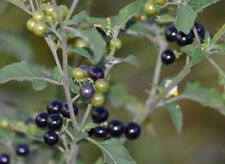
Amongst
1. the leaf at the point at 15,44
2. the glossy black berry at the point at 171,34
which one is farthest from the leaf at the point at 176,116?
the leaf at the point at 15,44

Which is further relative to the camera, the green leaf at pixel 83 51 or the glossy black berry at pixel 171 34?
the glossy black berry at pixel 171 34

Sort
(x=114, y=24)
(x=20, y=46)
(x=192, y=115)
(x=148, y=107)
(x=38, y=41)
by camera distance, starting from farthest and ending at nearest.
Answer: (x=192, y=115) → (x=38, y=41) → (x=20, y=46) → (x=148, y=107) → (x=114, y=24)

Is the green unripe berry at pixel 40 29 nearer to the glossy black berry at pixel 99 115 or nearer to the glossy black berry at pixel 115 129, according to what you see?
the glossy black berry at pixel 99 115

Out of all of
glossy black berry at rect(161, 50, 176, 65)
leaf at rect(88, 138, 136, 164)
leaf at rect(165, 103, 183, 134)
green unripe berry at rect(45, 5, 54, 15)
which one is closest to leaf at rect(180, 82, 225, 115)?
leaf at rect(165, 103, 183, 134)

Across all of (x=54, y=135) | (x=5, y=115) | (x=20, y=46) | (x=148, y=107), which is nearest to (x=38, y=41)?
(x=20, y=46)

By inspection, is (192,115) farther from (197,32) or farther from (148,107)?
(197,32)

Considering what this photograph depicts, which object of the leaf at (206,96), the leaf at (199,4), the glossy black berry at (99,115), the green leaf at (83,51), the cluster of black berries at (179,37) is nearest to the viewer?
the green leaf at (83,51)

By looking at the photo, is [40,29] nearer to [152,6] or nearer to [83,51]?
[83,51]
